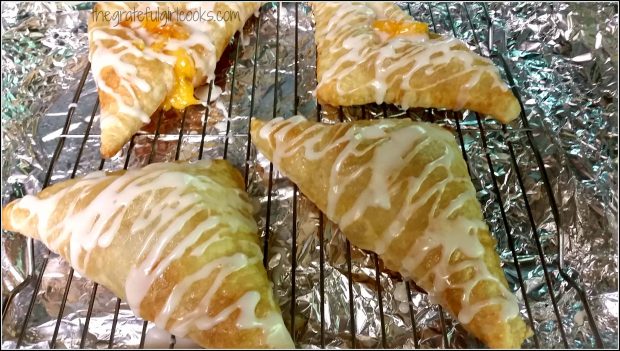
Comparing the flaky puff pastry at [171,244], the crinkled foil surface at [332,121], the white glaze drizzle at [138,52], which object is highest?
the white glaze drizzle at [138,52]

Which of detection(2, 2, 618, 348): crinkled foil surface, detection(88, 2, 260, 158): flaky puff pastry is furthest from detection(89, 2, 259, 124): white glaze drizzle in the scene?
detection(2, 2, 618, 348): crinkled foil surface

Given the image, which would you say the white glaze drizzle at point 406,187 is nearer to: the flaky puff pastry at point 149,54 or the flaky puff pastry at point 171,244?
the flaky puff pastry at point 171,244

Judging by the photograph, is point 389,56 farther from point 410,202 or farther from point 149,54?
point 149,54

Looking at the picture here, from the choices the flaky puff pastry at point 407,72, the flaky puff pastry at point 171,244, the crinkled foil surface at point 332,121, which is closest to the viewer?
the flaky puff pastry at point 171,244

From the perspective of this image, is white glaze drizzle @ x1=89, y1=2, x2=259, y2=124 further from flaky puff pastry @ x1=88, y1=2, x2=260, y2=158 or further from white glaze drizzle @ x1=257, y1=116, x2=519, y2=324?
A: white glaze drizzle @ x1=257, y1=116, x2=519, y2=324

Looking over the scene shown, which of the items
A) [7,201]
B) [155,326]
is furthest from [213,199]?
[7,201]

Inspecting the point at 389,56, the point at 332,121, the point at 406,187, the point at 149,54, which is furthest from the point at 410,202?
the point at 149,54

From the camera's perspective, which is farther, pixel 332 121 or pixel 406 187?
pixel 332 121

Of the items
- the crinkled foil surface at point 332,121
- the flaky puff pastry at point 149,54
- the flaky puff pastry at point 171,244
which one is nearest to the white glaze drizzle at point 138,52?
the flaky puff pastry at point 149,54
